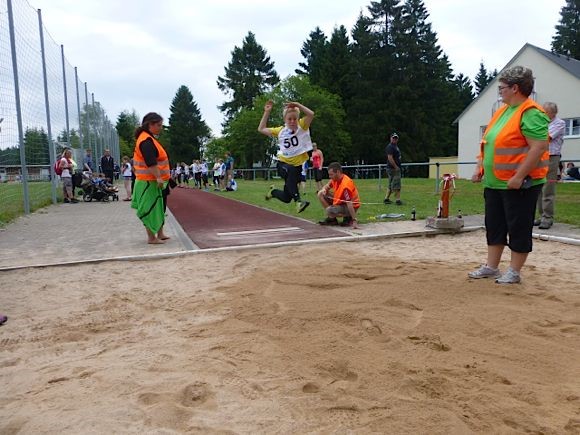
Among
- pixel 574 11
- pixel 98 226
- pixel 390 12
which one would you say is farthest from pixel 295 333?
pixel 574 11

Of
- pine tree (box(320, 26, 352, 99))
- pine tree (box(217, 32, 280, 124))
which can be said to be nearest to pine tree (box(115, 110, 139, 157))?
pine tree (box(217, 32, 280, 124))

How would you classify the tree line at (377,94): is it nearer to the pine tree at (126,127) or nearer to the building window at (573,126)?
the building window at (573,126)

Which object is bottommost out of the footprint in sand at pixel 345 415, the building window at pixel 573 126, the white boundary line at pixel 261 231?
the footprint in sand at pixel 345 415

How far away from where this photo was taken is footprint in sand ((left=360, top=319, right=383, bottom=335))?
10.4 ft

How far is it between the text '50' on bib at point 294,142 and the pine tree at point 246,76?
192ft

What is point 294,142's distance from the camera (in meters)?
7.86

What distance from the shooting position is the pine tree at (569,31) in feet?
171

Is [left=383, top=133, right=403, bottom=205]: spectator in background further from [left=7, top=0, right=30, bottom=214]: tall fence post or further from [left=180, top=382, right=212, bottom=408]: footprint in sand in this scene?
[left=180, top=382, right=212, bottom=408]: footprint in sand

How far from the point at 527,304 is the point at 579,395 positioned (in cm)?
147

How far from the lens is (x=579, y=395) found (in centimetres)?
231

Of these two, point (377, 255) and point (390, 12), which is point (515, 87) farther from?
point (390, 12)

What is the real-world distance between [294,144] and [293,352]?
17.7ft

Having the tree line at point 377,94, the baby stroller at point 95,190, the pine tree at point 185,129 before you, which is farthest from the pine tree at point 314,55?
the baby stroller at point 95,190

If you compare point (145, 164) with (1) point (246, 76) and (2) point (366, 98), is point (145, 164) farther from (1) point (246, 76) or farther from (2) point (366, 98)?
(1) point (246, 76)
